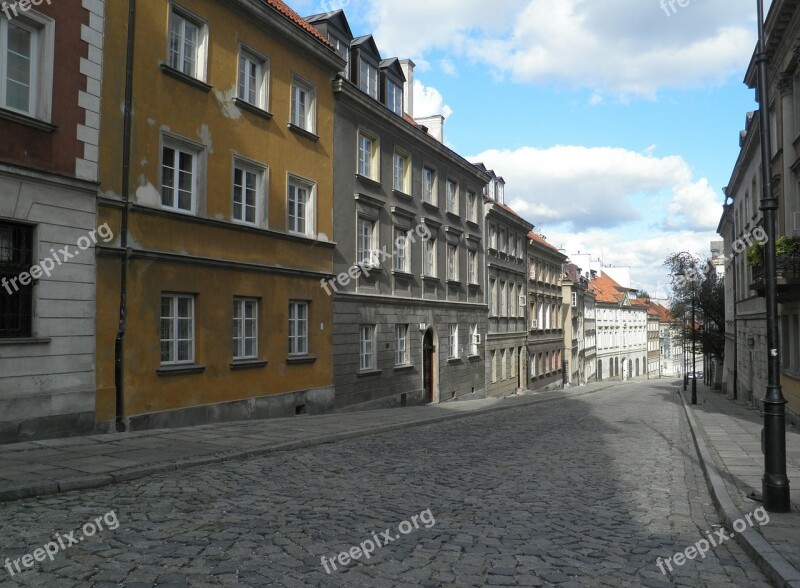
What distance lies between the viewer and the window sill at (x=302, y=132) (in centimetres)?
1877

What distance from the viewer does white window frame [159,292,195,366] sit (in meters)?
14.7

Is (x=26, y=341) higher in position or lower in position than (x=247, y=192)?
lower

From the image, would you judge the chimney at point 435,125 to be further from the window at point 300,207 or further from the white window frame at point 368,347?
the window at point 300,207

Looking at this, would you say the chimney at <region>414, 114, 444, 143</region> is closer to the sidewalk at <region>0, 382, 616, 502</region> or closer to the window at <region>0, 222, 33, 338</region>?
the sidewalk at <region>0, 382, 616, 502</region>

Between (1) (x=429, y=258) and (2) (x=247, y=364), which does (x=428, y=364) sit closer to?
(1) (x=429, y=258)

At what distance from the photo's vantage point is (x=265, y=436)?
13.7m

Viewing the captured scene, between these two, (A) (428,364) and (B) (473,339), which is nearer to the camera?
(A) (428,364)

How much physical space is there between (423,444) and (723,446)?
246 inches

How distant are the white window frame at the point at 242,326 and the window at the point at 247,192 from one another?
1.99m

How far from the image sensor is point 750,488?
31.3 ft

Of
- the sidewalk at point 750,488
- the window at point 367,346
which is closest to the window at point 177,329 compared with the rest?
the window at point 367,346

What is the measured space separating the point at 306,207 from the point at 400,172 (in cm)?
708

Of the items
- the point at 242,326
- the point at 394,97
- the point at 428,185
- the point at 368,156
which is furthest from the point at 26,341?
the point at 428,185

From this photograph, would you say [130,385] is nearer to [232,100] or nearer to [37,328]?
[37,328]
